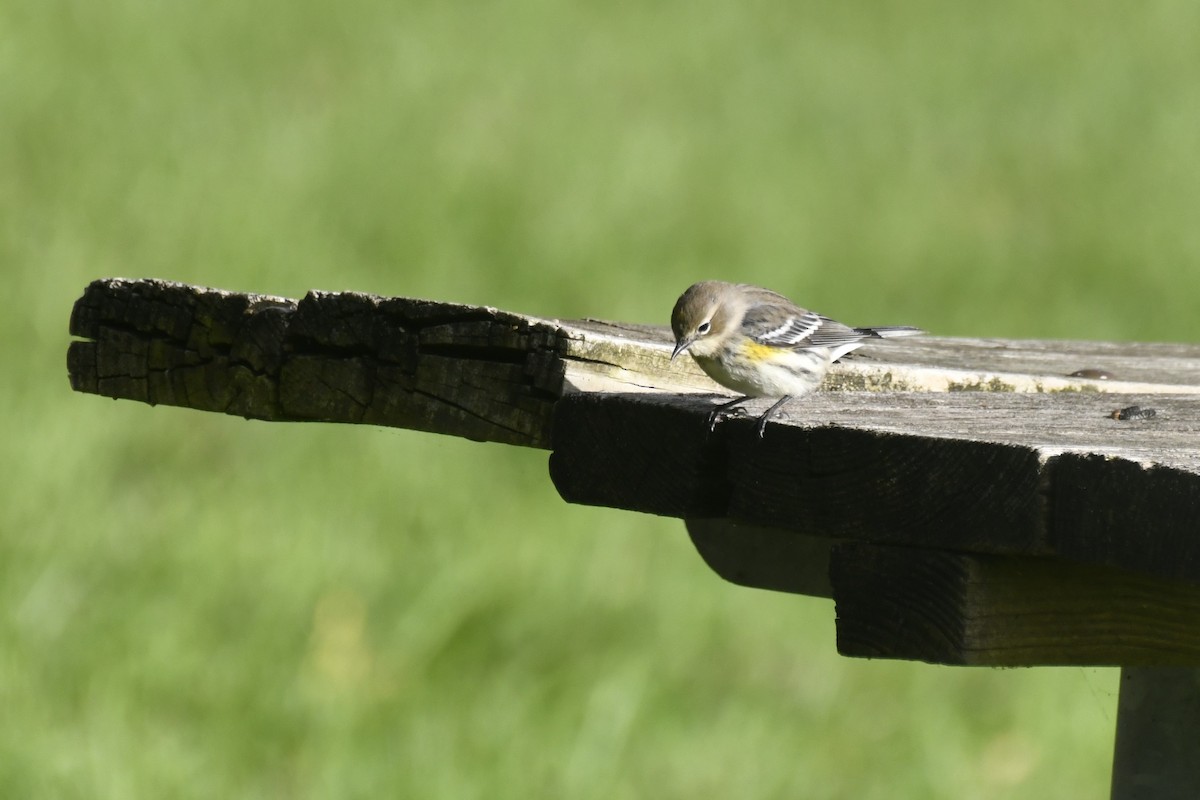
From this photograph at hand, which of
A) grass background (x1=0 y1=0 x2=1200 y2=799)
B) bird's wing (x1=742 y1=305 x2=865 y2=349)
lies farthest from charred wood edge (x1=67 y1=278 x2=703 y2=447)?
grass background (x1=0 y1=0 x2=1200 y2=799)

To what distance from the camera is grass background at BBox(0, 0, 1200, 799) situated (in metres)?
4.96

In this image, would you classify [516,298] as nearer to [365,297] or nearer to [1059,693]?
[1059,693]

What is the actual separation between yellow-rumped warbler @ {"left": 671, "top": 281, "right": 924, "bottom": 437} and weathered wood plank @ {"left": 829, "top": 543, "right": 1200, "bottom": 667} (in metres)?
0.93

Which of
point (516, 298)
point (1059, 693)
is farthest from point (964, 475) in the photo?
point (516, 298)

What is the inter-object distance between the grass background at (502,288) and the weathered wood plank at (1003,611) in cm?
253

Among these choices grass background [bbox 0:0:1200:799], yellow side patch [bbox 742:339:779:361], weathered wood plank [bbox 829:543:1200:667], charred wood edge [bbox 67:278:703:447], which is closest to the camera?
weathered wood plank [bbox 829:543:1200:667]

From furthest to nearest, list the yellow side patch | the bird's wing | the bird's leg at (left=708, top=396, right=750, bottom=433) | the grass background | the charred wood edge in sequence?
the grass background < the bird's wing < the yellow side patch < the charred wood edge < the bird's leg at (left=708, top=396, right=750, bottom=433)

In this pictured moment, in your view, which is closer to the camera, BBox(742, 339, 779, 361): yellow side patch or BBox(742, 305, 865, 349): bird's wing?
BBox(742, 339, 779, 361): yellow side patch

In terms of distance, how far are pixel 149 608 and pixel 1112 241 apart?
8.52 meters

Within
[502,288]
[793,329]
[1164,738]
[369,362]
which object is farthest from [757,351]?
[502,288]

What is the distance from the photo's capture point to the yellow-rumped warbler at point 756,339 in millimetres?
3541

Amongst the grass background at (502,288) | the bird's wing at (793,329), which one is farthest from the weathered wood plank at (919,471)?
the grass background at (502,288)

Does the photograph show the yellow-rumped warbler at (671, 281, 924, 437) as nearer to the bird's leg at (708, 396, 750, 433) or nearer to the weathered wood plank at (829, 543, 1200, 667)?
the bird's leg at (708, 396, 750, 433)

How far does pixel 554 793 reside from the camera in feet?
15.4
